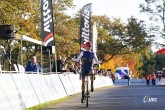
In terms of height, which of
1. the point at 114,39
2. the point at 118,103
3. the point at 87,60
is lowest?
the point at 118,103

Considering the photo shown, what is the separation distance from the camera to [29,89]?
14.6 m

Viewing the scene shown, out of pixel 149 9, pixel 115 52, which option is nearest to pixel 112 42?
pixel 115 52

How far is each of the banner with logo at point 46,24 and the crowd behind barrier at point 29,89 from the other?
7.42 feet

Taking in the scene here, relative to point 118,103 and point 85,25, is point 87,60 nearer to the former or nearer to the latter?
point 118,103

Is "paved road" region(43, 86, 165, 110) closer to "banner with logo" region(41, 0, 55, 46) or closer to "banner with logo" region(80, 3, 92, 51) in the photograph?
"banner with logo" region(41, 0, 55, 46)

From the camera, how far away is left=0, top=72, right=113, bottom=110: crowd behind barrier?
12008mm

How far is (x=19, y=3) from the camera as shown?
3381cm

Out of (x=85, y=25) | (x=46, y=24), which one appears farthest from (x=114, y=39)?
(x=46, y=24)

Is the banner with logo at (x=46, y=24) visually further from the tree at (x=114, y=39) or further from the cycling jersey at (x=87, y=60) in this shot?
the tree at (x=114, y=39)

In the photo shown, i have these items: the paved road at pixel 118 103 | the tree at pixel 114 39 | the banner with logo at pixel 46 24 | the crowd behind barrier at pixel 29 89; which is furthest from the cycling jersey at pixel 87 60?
the tree at pixel 114 39

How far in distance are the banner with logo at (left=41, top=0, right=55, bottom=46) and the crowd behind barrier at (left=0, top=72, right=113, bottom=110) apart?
89.1 inches

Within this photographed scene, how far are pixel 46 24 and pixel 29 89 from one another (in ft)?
30.2

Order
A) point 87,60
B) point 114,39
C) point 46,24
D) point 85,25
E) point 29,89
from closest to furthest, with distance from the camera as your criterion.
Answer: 1. point 29,89
2. point 87,60
3. point 46,24
4. point 85,25
5. point 114,39

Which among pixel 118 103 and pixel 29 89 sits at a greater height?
pixel 29 89
